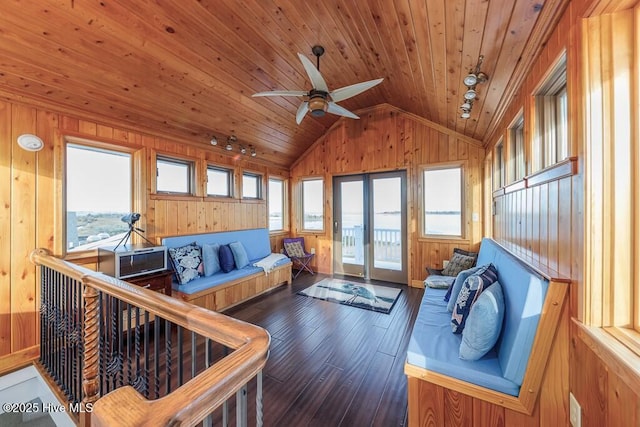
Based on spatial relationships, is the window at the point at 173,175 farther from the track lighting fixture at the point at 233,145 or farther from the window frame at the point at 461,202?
the window frame at the point at 461,202

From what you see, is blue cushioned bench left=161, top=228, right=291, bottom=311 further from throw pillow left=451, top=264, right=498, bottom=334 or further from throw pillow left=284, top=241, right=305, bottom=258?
throw pillow left=451, top=264, right=498, bottom=334

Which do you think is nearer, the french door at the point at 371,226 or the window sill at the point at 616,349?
the window sill at the point at 616,349

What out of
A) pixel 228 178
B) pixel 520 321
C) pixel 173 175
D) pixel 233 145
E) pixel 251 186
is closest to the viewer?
pixel 520 321

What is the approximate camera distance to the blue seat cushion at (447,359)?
4.39ft

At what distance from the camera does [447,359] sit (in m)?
1.49

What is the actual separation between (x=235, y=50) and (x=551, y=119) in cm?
276

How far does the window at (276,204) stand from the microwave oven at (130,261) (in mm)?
2622

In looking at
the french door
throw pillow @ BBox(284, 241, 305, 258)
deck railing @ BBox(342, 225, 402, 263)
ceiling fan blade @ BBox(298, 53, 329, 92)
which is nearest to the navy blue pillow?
throw pillow @ BBox(284, 241, 305, 258)

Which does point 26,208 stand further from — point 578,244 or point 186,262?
point 578,244

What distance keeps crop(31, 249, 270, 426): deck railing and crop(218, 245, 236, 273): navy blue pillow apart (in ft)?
3.32

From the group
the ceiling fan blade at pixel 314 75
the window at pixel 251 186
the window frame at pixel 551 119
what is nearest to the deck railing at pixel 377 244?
the window at pixel 251 186

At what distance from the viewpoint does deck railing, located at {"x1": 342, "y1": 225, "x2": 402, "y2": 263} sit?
460cm

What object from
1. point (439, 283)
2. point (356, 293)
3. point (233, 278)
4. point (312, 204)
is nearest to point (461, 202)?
point (439, 283)

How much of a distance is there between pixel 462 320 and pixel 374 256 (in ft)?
9.94
